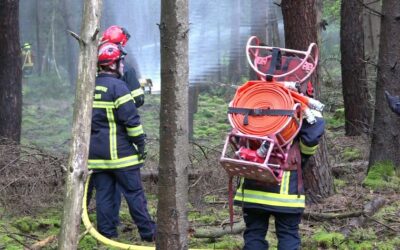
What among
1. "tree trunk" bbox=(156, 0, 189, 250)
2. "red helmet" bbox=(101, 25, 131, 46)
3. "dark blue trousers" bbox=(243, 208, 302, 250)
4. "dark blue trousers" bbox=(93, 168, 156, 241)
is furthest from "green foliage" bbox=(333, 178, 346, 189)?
"tree trunk" bbox=(156, 0, 189, 250)

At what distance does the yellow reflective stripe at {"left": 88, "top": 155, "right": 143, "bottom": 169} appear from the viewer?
241 inches

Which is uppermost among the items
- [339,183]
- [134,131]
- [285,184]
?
[134,131]

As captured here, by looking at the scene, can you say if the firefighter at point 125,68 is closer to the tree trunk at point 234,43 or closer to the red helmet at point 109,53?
the red helmet at point 109,53

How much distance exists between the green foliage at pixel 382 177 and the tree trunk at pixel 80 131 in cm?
480

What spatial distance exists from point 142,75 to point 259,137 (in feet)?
23.6

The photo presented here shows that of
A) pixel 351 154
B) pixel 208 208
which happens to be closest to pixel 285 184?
pixel 208 208

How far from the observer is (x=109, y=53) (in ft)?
19.9

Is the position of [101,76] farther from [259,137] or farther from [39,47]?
[39,47]

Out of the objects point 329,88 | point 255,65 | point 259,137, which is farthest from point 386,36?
point 329,88

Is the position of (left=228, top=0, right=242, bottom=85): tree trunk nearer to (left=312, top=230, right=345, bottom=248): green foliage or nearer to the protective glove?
the protective glove

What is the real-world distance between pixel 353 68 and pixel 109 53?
733cm

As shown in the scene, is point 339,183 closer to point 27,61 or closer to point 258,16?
point 258,16

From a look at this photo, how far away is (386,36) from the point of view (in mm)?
8250

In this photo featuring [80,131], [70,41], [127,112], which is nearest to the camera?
[80,131]
